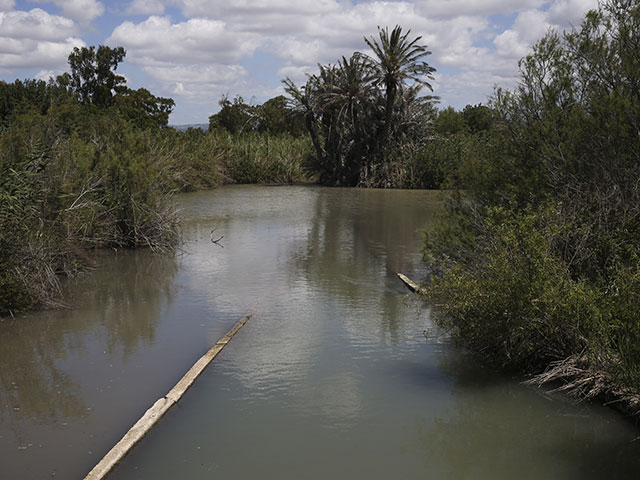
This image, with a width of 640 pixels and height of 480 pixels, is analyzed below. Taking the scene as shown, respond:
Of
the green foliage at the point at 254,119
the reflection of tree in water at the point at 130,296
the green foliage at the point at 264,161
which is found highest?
the green foliage at the point at 254,119

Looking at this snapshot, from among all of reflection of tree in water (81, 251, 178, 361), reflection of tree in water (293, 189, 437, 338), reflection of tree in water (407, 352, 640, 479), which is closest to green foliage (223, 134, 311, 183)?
reflection of tree in water (293, 189, 437, 338)

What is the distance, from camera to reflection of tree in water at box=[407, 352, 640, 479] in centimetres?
637

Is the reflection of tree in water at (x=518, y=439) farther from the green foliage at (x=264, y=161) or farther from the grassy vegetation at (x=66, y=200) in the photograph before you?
the green foliage at (x=264, y=161)

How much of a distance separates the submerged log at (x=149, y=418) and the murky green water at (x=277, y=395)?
0.31ft

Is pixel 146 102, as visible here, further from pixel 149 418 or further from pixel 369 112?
pixel 149 418

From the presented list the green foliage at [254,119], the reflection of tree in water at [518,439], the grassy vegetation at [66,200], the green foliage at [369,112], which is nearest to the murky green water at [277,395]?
the reflection of tree in water at [518,439]

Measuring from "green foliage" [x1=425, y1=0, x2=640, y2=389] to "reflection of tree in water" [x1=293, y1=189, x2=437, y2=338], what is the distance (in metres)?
1.51

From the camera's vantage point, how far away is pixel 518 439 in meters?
6.98

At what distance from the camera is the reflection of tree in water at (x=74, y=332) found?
7.61m

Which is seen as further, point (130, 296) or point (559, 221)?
point (130, 296)

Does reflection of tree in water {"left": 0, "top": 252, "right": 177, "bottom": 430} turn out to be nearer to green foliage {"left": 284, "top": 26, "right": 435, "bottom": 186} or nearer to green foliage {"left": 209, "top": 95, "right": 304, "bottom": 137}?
green foliage {"left": 284, "top": 26, "right": 435, "bottom": 186}

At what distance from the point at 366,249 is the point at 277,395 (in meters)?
10.3

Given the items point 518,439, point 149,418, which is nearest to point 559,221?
point 518,439

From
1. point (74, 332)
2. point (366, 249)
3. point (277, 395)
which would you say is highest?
point (366, 249)
